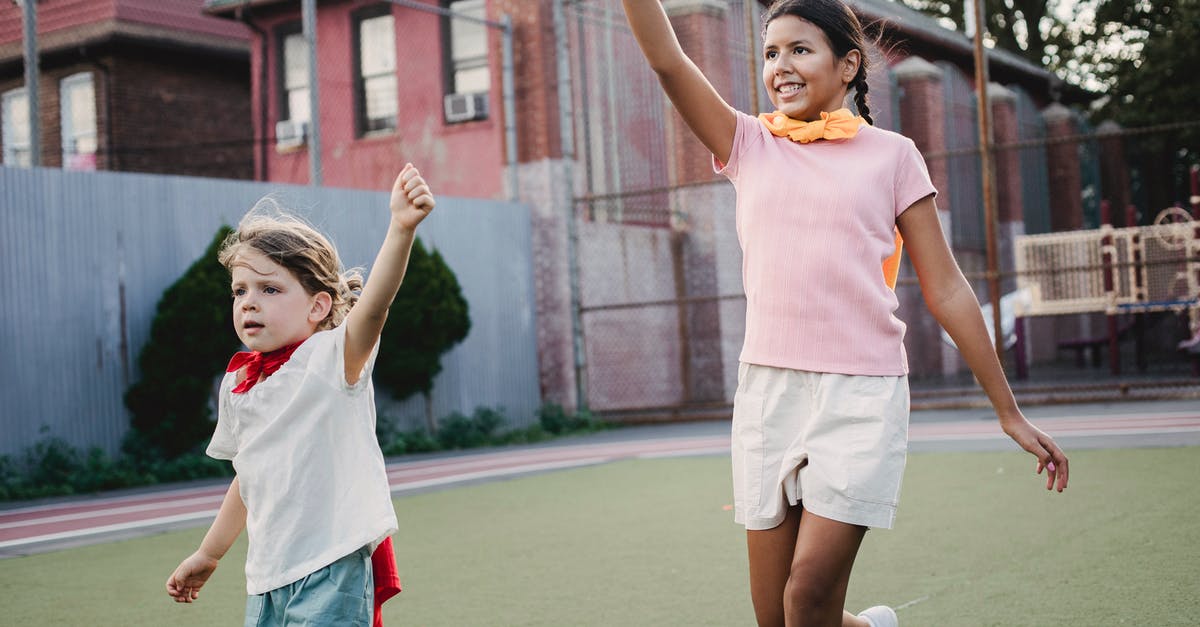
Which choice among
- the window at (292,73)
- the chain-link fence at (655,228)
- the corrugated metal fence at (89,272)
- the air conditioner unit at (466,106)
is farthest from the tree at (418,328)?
the window at (292,73)

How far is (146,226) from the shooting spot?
11.4m

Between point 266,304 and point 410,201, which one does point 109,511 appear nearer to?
point 266,304

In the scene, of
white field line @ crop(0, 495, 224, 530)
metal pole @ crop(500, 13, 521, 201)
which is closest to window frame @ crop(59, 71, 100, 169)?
metal pole @ crop(500, 13, 521, 201)

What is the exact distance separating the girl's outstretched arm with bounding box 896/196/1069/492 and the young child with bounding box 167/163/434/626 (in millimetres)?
1175

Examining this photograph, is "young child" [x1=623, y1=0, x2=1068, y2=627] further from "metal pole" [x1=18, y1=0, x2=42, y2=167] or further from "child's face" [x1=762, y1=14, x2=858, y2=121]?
"metal pole" [x1=18, y1=0, x2=42, y2=167]

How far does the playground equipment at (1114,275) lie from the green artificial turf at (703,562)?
9152mm

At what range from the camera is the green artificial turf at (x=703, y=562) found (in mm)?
4562

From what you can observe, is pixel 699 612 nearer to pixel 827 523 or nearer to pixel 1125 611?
pixel 1125 611

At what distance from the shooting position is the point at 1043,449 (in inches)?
114

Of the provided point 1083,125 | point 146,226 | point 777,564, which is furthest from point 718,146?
point 1083,125

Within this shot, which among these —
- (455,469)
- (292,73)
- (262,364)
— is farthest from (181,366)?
(292,73)

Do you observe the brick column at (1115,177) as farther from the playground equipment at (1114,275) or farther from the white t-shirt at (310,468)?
the white t-shirt at (310,468)

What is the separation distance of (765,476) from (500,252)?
12.5 metres

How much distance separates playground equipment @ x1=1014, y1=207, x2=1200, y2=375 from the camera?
16656mm
